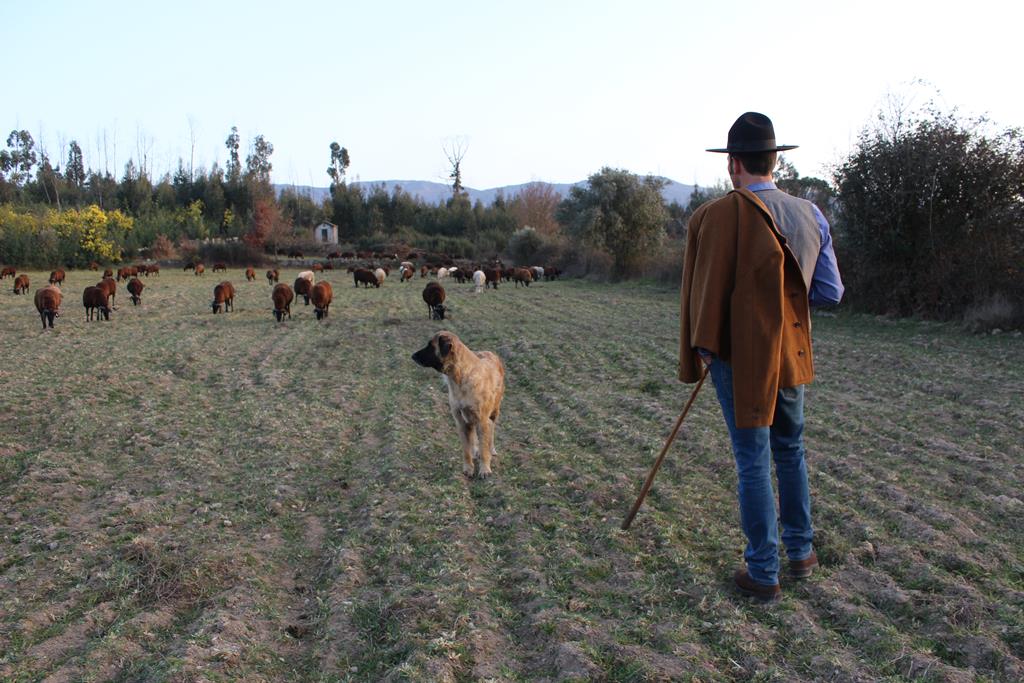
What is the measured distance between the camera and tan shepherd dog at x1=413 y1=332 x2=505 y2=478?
6.02m

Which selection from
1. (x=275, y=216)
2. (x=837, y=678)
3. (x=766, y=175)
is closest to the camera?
(x=837, y=678)

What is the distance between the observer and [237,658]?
10.9ft

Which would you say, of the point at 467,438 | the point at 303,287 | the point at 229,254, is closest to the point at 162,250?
the point at 229,254

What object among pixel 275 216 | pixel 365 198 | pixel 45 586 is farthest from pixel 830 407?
pixel 365 198

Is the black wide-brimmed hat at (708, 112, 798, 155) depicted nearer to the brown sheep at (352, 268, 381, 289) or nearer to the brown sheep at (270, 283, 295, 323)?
the brown sheep at (270, 283, 295, 323)

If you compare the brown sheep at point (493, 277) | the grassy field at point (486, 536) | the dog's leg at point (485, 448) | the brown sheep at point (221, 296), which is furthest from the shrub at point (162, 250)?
the dog's leg at point (485, 448)

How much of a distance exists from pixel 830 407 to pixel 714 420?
174 centimetres

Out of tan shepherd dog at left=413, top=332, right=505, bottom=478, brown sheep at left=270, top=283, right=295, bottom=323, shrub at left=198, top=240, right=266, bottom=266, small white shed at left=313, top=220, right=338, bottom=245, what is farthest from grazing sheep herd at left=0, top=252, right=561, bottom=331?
small white shed at left=313, top=220, right=338, bottom=245

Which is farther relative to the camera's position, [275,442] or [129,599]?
[275,442]

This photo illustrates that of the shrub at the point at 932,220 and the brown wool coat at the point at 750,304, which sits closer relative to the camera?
the brown wool coat at the point at 750,304

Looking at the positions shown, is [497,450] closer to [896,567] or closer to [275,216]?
[896,567]

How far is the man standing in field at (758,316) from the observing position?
3.30 metres

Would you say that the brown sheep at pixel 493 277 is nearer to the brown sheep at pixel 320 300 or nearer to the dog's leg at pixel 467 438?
the brown sheep at pixel 320 300

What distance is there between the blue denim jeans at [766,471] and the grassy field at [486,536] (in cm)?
30
